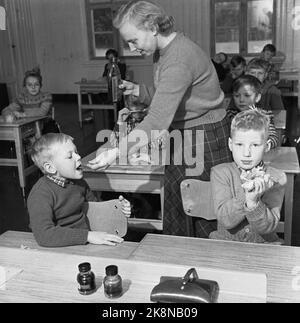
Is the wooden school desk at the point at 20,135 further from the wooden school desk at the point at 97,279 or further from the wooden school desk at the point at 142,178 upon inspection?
the wooden school desk at the point at 97,279

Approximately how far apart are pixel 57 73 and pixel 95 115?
8.46 ft

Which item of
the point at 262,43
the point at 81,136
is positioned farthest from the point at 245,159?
the point at 262,43

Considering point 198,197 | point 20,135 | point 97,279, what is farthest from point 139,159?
point 20,135

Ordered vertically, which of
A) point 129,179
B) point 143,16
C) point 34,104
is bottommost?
point 129,179

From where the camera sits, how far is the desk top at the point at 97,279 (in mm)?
1010

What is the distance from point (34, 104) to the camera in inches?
173

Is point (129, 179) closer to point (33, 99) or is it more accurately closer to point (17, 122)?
point (17, 122)

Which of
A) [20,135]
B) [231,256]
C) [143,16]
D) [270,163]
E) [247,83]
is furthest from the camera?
[20,135]

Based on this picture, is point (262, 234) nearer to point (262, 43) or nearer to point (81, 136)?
point (81, 136)

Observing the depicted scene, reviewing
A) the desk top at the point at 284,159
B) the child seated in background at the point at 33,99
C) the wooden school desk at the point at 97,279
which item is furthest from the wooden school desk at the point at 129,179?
the child seated in background at the point at 33,99

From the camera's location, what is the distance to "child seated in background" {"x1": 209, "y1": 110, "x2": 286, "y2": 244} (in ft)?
4.92

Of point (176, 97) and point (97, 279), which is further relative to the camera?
point (176, 97)

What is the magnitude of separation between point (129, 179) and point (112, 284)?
143 centimetres

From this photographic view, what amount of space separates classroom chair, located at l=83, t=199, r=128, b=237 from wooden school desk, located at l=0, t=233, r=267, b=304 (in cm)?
49
